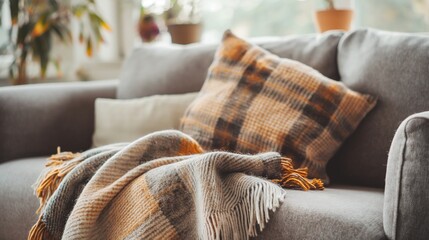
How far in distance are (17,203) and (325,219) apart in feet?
2.89

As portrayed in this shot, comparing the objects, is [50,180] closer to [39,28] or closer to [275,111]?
[275,111]

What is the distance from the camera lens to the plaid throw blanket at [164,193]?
1.04m

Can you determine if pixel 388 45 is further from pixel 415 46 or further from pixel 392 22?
pixel 392 22

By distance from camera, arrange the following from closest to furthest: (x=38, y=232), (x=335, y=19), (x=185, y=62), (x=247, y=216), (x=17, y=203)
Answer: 1. (x=247, y=216)
2. (x=38, y=232)
3. (x=17, y=203)
4. (x=185, y=62)
5. (x=335, y=19)

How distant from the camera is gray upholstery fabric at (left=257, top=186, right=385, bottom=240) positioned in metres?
0.95

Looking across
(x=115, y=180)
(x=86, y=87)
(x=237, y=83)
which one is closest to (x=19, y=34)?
(x=86, y=87)

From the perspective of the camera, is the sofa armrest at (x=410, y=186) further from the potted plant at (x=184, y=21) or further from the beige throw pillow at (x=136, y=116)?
the potted plant at (x=184, y=21)

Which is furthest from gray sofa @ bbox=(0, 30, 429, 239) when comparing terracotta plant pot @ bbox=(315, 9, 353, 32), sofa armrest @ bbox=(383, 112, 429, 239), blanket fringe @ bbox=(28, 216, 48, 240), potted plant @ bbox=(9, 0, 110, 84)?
potted plant @ bbox=(9, 0, 110, 84)

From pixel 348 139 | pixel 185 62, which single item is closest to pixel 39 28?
pixel 185 62

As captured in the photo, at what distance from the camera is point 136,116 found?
181 centimetres

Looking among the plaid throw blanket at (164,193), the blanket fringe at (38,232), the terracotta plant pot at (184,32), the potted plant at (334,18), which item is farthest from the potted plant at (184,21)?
the blanket fringe at (38,232)

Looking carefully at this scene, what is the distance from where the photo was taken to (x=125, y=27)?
3252 mm

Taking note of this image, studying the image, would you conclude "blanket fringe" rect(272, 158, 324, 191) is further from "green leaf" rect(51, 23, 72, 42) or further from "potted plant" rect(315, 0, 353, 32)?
"green leaf" rect(51, 23, 72, 42)

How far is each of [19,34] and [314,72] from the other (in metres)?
1.78
